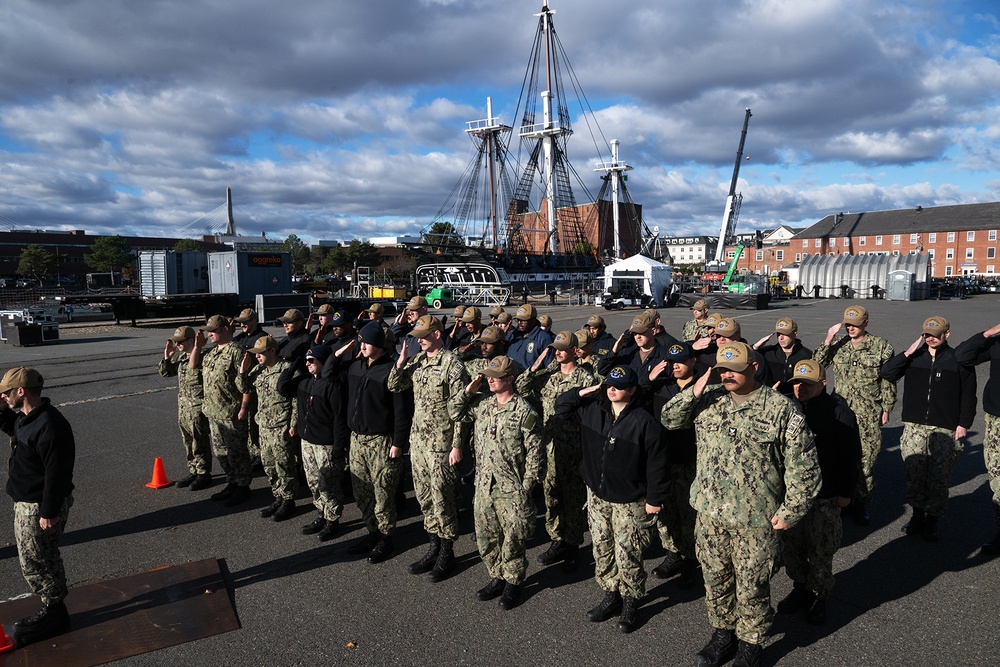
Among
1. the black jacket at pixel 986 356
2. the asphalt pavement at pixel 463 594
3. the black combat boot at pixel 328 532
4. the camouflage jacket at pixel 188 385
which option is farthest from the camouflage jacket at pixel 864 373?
the camouflage jacket at pixel 188 385

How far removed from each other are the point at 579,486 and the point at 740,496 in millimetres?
1782

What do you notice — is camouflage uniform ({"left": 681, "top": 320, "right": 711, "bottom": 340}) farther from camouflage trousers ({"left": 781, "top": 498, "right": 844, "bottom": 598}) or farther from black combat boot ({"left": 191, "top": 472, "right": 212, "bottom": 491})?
black combat boot ({"left": 191, "top": 472, "right": 212, "bottom": 491})

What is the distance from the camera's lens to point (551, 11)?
6109 cm

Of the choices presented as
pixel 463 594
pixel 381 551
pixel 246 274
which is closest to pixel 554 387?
pixel 463 594

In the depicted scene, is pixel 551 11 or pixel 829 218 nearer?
pixel 551 11

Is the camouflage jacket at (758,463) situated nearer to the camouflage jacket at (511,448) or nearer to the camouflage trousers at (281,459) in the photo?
the camouflage jacket at (511,448)

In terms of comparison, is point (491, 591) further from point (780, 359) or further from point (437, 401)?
point (780, 359)

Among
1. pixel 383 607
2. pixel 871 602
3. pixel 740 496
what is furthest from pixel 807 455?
pixel 383 607

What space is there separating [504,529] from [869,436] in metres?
3.78

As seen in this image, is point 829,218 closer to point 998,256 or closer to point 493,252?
point 998,256

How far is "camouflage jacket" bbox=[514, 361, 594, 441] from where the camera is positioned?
498cm

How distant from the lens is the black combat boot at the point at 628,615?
4.02m

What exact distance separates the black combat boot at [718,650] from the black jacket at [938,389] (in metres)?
3.00

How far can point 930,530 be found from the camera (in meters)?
5.24
